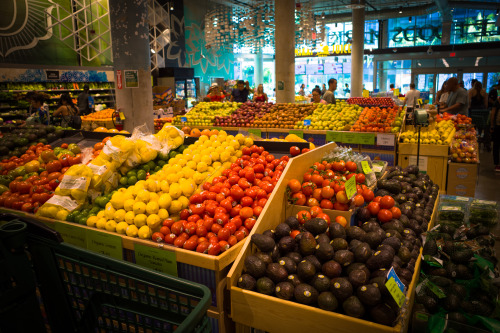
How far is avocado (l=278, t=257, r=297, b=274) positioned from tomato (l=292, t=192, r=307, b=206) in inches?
26.3

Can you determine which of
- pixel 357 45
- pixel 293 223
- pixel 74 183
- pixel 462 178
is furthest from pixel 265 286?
pixel 357 45

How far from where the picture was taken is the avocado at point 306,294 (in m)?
1.77

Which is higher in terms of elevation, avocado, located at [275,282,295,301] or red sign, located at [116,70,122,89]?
red sign, located at [116,70,122,89]

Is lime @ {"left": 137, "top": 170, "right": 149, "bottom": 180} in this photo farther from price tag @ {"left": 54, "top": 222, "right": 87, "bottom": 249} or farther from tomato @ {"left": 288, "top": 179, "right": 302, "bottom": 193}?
tomato @ {"left": 288, "top": 179, "right": 302, "bottom": 193}

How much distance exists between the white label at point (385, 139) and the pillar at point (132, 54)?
4.24 m

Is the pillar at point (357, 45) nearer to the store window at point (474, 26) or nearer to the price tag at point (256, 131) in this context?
the store window at point (474, 26)

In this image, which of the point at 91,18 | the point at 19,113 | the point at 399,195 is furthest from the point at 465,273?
the point at 91,18

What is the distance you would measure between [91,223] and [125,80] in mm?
4542

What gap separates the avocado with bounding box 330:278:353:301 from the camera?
1.74 m

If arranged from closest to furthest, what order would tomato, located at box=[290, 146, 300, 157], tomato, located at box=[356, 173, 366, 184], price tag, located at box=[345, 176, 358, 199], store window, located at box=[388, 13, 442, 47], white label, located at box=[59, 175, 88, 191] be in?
price tag, located at box=[345, 176, 358, 199] < white label, located at box=[59, 175, 88, 191] < tomato, located at box=[356, 173, 366, 184] < tomato, located at box=[290, 146, 300, 157] < store window, located at box=[388, 13, 442, 47]

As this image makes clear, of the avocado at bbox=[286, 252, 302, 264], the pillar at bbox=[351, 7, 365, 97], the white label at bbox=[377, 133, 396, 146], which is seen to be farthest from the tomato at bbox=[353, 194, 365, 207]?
the pillar at bbox=[351, 7, 365, 97]

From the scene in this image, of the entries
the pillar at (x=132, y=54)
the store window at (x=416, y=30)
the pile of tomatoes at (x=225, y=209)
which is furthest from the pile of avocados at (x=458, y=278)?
the store window at (x=416, y=30)

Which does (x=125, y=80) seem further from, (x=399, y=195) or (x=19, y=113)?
(x=19, y=113)

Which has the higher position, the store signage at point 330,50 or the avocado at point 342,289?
the store signage at point 330,50
